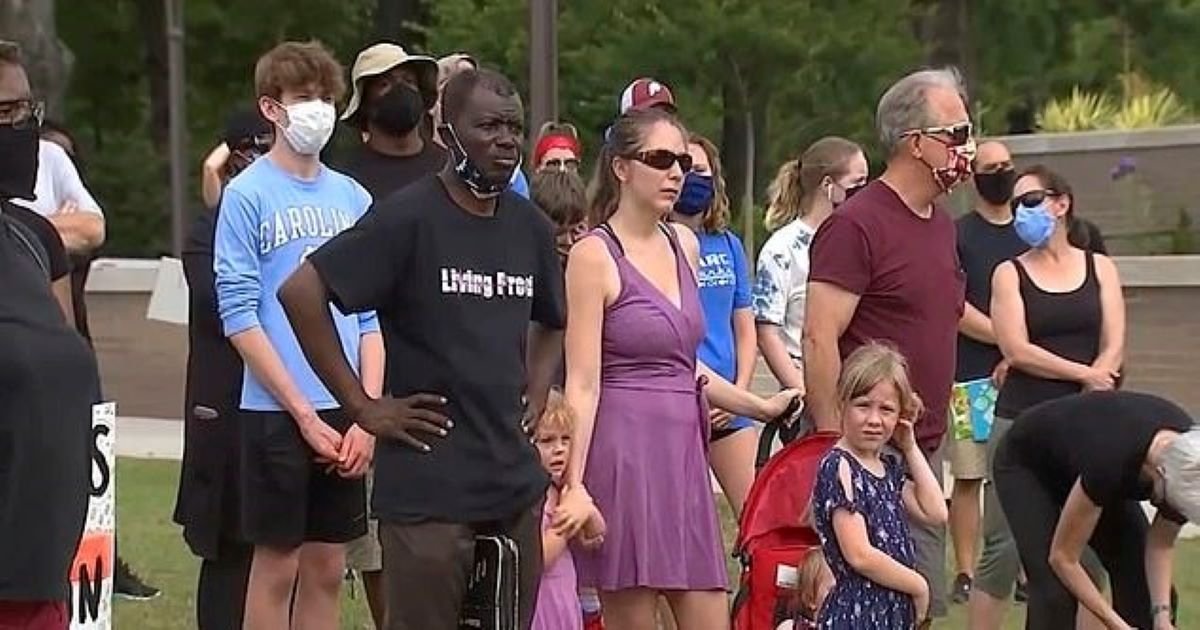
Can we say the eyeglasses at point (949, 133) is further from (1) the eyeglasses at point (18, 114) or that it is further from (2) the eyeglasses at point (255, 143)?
(1) the eyeglasses at point (18, 114)

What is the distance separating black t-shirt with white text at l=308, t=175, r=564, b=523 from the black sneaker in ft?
14.8

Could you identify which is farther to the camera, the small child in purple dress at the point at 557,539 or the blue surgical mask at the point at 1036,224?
the blue surgical mask at the point at 1036,224

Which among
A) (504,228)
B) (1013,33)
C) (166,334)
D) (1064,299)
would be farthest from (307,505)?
(1013,33)

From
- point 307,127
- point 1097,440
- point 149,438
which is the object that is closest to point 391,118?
point 307,127

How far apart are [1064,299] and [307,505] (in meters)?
3.40

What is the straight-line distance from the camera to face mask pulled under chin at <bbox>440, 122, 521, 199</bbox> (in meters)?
5.37

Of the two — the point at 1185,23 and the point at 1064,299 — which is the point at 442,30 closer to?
the point at 1185,23

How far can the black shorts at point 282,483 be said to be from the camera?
21.0 ft

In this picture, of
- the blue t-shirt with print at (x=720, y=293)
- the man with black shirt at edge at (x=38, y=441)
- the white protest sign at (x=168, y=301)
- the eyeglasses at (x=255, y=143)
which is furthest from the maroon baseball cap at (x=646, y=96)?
the white protest sign at (x=168, y=301)

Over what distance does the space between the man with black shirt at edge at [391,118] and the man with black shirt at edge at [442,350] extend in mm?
1547

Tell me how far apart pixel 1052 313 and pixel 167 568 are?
4.34 m

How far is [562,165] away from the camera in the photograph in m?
7.87

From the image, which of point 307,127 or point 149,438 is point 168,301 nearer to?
point 149,438

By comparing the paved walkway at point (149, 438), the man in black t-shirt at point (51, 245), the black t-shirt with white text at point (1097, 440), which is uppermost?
the man in black t-shirt at point (51, 245)
